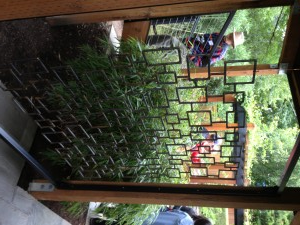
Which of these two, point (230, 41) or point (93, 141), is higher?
point (230, 41)

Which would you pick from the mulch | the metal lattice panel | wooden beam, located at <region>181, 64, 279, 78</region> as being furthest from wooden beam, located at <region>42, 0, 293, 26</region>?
wooden beam, located at <region>181, 64, 279, 78</region>

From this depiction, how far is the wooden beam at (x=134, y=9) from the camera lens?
94cm

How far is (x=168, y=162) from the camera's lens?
212 centimetres

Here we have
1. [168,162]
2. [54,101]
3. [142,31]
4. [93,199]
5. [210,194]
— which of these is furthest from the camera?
[142,31]

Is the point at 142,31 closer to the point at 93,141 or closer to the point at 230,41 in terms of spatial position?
the point at 93,141

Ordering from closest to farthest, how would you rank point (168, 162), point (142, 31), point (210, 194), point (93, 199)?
point (210, 194), point (93, 199), point (168, 162), point (142, 31)

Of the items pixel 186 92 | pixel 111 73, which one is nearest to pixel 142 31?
pixel 186 92

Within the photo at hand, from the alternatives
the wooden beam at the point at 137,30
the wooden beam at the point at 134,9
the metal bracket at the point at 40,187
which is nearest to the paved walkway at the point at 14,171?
the metal bracket at the point at 40,187

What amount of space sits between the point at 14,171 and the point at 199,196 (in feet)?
3.27

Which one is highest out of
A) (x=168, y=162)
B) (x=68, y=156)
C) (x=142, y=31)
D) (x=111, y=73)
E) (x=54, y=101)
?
(x=142, y=31)

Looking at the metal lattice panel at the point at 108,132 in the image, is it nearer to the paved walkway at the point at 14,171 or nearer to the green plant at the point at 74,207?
the paved walkway at the point at 14,171

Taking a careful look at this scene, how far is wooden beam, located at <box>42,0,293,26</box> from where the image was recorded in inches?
37.1

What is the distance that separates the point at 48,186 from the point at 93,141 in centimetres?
35

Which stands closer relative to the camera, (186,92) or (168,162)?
(168,162)
